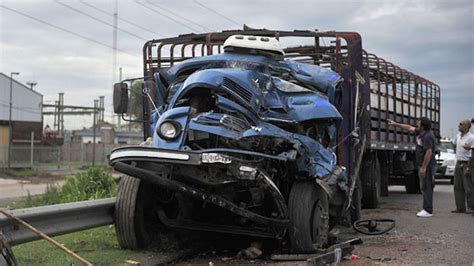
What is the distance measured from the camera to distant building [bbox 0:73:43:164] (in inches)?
1992

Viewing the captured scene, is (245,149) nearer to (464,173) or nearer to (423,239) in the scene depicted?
(423,239)

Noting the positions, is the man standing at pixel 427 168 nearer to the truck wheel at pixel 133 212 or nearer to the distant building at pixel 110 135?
the truck wheel at pixel 133 212

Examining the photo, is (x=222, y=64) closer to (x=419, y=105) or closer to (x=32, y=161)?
(x=419, y=105)

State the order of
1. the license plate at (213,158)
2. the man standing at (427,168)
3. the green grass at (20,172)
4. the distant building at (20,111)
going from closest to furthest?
the license plate at (213,158)
the man standing at (427,168)
the green grass at (20,172)
the distant building at (20,111)

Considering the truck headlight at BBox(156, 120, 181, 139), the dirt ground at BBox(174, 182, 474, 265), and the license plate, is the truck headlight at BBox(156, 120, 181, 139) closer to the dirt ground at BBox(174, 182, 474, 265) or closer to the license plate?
the license plate

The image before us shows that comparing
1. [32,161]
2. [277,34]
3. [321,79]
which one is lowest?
[32,161]

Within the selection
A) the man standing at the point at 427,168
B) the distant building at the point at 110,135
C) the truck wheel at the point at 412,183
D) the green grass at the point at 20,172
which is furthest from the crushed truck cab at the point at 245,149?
the distant building at the point at 110,135

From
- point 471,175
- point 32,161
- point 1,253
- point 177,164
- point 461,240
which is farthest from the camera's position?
point 32,161

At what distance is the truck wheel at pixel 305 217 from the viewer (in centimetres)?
621

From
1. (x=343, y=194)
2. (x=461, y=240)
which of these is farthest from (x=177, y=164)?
(x=461, y=240)

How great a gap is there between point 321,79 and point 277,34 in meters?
1.56

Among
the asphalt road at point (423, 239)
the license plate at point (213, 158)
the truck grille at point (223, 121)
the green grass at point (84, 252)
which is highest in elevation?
the truck grille at point (223, 121)

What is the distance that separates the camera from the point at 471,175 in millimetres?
11664

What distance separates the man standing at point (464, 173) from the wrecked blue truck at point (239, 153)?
4894 mm
